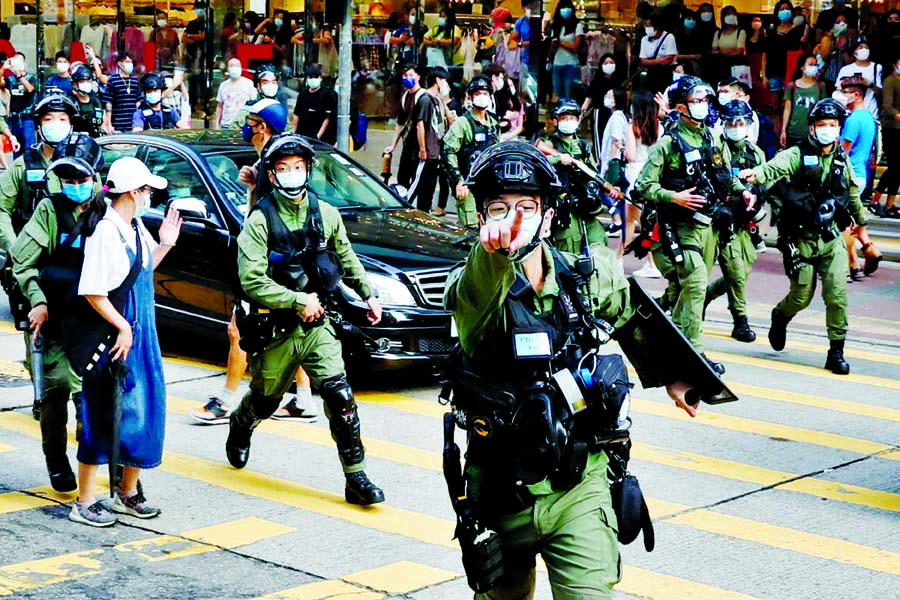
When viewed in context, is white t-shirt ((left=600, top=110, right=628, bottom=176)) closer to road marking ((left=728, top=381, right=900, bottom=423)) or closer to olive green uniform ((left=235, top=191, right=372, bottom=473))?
road marking ((left=728, top=381, right=900, bottom=423))

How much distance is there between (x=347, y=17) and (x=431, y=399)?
682cm

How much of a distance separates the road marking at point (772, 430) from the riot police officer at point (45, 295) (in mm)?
3745

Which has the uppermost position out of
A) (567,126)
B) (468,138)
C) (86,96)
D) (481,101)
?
(481,101)

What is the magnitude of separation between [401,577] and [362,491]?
109 centimetres

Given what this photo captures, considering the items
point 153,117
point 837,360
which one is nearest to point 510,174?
point 837,360

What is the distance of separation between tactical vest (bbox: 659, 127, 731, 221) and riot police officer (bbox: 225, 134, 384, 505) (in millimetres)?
3573

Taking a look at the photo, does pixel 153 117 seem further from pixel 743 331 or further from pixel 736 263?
pixel 736 263

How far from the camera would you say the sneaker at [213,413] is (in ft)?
30.5

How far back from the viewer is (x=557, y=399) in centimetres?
465

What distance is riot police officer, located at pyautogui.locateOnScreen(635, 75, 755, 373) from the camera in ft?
34.9

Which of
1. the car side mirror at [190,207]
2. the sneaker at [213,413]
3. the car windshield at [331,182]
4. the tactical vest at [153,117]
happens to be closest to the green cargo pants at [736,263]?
the car windshield at [331,182]

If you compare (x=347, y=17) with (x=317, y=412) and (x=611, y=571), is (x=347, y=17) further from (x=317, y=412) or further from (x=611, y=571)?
(x=611, y=571)

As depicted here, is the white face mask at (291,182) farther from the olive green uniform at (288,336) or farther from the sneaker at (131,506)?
the sneaker at (131,506)

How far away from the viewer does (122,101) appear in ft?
73.5
